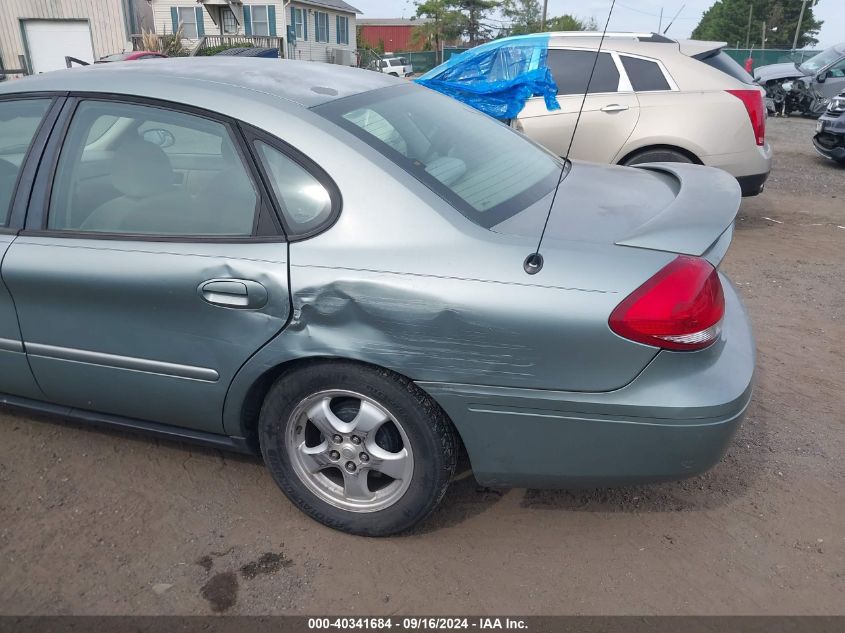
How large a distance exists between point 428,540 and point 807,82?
17672mm

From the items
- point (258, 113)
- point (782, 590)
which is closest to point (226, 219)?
point (258, 113)

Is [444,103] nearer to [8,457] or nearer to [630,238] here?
[630,238]

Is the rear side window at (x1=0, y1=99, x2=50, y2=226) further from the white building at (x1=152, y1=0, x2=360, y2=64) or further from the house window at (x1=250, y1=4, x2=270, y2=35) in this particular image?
the house window at (x1=250, y1=4, x2=270, y2=35)

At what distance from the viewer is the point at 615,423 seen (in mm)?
2141

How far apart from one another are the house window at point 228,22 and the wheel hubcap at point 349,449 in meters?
36.4

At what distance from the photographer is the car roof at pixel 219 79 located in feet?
8.39

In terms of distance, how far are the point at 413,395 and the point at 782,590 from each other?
1393 millimetres

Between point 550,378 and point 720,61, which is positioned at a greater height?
point 720,61

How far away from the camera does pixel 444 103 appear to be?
10.4 feet

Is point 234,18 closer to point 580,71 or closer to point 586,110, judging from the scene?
point 580,71

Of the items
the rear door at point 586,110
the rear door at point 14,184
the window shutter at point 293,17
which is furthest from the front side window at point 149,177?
the window shutter at point 293,17

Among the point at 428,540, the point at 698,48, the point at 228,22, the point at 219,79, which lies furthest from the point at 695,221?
the point at 228,22

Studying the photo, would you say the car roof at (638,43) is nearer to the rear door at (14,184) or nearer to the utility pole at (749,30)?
the rear door at (14,184)

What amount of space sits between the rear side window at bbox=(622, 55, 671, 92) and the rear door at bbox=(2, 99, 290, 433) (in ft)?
16.5
